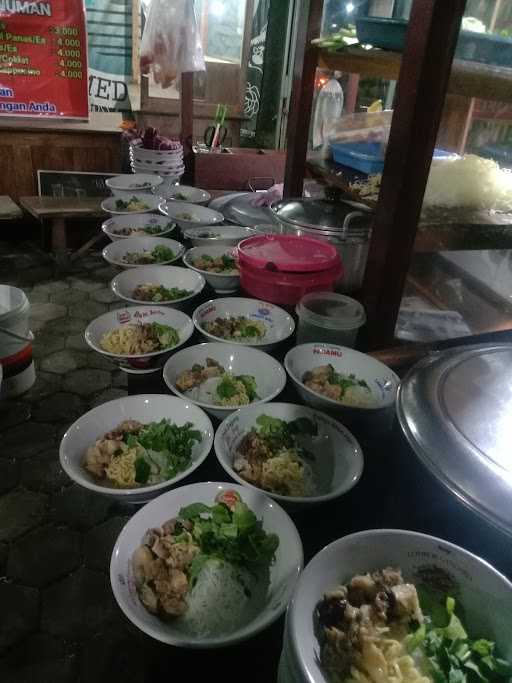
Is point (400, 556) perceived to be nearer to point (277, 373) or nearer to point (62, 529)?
point (277, 373)

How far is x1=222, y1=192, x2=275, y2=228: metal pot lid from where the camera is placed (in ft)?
11.9

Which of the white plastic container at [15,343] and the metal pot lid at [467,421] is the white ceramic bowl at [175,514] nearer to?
the metal pot lid at [467,421]

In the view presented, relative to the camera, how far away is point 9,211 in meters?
5.54

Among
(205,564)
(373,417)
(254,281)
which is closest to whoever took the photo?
(205,564)

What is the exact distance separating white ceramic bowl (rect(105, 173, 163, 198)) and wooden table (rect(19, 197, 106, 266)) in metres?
0.99

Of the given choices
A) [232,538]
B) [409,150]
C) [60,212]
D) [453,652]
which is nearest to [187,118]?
[60,212]

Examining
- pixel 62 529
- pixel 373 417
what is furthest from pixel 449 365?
pixel 62 529

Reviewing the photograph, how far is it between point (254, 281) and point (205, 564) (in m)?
1.55

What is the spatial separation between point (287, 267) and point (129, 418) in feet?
3.39

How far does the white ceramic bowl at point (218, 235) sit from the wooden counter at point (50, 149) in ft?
10.5

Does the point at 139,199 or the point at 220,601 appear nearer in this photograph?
the point at 220,601

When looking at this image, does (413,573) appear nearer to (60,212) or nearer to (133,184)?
(133,184)

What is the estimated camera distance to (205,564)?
1389mm

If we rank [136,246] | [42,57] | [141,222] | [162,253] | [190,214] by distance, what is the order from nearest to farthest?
[162,253]
[136,246]
[141,222]
[190,214]
[42,57]
